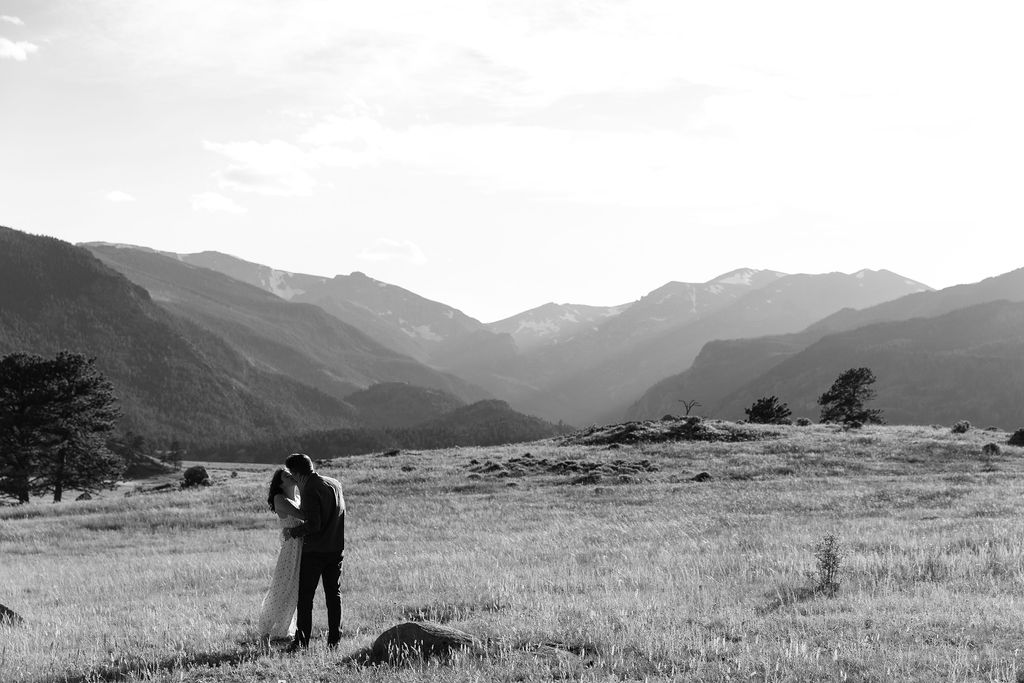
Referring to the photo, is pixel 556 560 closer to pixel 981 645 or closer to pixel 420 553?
pixel 420 553

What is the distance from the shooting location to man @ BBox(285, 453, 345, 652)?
35.0ft

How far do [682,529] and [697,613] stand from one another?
1138 centimetres

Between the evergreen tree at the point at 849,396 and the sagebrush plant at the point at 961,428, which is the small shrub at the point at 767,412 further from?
the sagebrush plant at the point at 961,428

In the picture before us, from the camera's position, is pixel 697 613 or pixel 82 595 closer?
pixel 697 613

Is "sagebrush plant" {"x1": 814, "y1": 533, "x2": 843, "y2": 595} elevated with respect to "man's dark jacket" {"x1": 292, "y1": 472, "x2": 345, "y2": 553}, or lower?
lower

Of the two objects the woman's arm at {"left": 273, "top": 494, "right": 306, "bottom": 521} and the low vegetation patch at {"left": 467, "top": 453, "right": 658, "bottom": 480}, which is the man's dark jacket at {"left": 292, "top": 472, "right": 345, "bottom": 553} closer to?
the woman's arm at {"left": 273, "top": 494, "right": 306, "bottom": 521}

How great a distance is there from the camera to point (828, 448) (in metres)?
43.3

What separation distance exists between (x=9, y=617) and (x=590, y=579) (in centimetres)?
917

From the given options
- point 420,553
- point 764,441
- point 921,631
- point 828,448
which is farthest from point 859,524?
point 764,441

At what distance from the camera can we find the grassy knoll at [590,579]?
845 centimetres

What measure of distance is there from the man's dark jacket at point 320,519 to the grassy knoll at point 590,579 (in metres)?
1.27

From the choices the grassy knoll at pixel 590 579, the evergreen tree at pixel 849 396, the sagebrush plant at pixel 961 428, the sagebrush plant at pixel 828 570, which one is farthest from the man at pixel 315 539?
the evergreen tree at pixel 849 396

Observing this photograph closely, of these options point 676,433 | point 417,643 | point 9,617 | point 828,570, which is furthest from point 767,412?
point 417,643

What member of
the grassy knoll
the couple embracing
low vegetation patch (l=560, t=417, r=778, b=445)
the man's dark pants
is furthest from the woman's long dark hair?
low vegetation patch (l=560, t=417, r=778, b=445)
